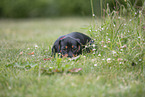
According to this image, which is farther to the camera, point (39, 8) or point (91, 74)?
point (39, 8)

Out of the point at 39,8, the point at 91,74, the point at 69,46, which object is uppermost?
the point at 39,8

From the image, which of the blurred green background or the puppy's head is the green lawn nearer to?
the puppy's head

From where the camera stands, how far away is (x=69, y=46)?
365cm

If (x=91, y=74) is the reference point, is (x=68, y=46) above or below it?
above

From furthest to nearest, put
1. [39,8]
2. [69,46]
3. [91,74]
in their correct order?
1. [39,8]
2. [69,46]
3. [91,74]

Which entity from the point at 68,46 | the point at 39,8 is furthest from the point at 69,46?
the point at 39,8

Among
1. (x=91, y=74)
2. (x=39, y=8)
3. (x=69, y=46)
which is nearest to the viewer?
(x=91, y=74)

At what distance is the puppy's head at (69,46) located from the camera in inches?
141

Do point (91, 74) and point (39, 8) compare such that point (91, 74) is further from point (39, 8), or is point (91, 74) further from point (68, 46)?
point (39, 8)

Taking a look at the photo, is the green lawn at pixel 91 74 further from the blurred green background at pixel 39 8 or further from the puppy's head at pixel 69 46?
the blurred green background at pixel 39 8

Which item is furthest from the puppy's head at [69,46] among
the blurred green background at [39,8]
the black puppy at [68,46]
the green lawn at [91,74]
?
the blurred green background at [39,8]

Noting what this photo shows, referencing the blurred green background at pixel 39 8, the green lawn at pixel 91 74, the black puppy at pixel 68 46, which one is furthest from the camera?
the blurred green background at pixel 39 8

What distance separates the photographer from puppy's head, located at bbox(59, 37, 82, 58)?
3594 millimetres

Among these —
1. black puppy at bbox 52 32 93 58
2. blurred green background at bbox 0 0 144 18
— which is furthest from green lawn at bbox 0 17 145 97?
blurred green background at bbox 0 0 144 18
